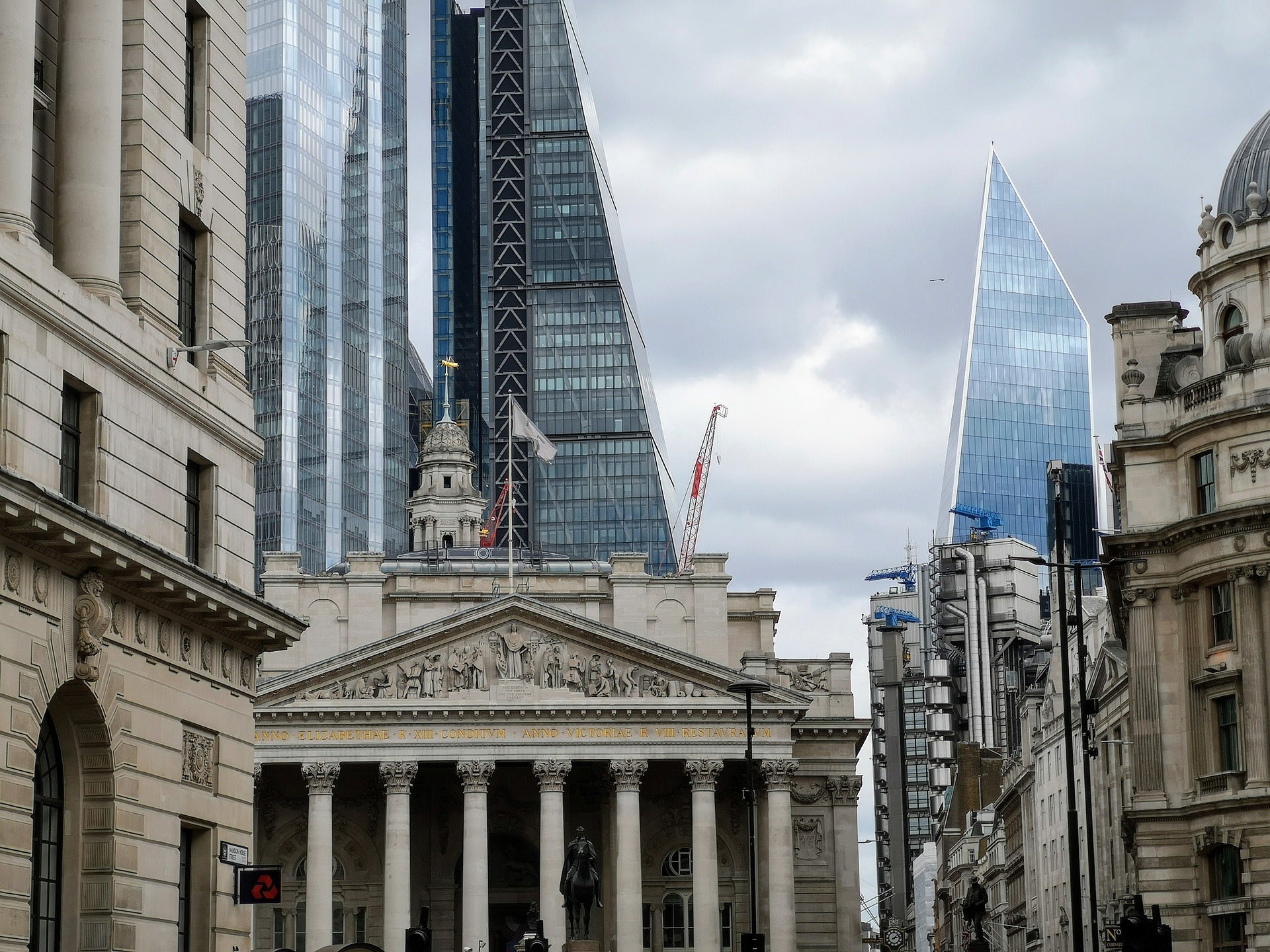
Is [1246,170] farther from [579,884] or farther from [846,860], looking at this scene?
[846,860]

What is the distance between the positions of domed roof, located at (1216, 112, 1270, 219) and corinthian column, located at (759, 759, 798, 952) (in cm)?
4092

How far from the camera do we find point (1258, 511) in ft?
191

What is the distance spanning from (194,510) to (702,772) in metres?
60.2

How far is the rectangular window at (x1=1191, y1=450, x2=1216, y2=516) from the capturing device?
61.1 m

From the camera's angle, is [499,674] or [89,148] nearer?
[89,148]

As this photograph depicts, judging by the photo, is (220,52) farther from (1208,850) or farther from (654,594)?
(654,594)

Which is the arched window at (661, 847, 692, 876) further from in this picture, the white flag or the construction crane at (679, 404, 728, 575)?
the construction crane at (679, 404, 728, 575)

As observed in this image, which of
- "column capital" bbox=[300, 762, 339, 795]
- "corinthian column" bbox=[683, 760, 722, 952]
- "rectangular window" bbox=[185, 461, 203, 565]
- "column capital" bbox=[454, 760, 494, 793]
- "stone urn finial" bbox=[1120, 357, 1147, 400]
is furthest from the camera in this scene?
"column capital" bbox=[454, 760, 494, 793]

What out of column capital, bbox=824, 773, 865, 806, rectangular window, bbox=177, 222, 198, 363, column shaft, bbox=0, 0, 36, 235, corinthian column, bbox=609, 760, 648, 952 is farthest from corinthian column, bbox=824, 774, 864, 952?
column shaft, bbox=0, 0, 36, 235

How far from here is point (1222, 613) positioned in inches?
2363

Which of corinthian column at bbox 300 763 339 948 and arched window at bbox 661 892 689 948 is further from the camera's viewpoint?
arched window at bbox 661 892 689 948

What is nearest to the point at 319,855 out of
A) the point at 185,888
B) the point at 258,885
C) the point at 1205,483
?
the point at 1205,483

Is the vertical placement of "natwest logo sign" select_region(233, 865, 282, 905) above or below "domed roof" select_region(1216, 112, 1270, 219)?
below

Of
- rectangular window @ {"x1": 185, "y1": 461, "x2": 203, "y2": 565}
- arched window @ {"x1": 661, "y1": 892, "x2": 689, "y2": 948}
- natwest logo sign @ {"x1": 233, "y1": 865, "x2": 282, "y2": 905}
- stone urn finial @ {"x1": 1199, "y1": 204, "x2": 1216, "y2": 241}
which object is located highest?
stone urn finial @ {"x1": 1199, "y1": 204, "x2": 1216, "y2": 241}
